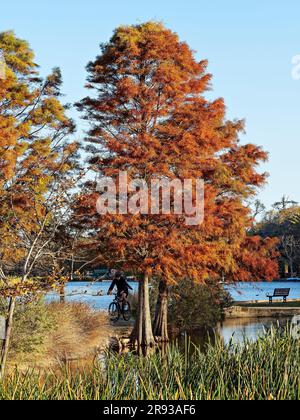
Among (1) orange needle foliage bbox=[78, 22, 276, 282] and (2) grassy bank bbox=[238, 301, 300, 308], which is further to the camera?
(2) grassy bank bbox=[238, 301, 300, 308]

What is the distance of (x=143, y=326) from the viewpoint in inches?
995

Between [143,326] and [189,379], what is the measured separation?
1662 centimetres

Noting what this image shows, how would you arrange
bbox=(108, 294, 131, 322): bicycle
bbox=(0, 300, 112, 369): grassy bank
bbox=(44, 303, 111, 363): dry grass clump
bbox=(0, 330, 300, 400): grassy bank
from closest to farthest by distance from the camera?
1. bbox=(0, 330, 300, 400): grassy bank
2. bbox=(0, 300, 112, 369): grassy bank
3. bbox=(44, 303, 111, 363): dry grass clump
4. bbox=(108, 294, 131, 322): bicycle

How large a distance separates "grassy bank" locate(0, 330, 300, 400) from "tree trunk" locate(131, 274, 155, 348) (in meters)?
15.1

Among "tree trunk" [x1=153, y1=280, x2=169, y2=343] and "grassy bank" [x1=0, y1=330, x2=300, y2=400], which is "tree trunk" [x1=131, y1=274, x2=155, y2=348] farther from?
"grassy bank" [x1=0, y1=330, x2=300, y2=400]

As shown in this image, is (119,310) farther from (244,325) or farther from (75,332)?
(75,332)

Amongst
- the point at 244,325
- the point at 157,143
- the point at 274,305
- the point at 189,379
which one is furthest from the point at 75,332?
A: the point at 274,305

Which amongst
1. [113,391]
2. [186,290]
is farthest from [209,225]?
[113,391]

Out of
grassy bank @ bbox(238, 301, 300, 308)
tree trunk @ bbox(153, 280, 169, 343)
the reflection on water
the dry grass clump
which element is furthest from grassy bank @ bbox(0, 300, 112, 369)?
grassy bank @ bbox(238, 301, 300, 308)

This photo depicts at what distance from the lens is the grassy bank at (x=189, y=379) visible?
7727mm

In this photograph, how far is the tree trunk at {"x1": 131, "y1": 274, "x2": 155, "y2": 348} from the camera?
25047mm

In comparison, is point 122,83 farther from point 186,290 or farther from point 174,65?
point 186,290

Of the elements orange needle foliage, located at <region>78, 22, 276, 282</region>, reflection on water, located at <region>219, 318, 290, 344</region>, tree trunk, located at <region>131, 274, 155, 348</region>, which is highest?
orange needle foliage, located at <region>78, 22, 276, 282</region>

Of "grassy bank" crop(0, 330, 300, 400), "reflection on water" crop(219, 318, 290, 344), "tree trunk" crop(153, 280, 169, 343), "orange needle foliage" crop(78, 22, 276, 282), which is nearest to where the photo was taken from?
"grassy bank" crop(0, 330, 300, 400)
